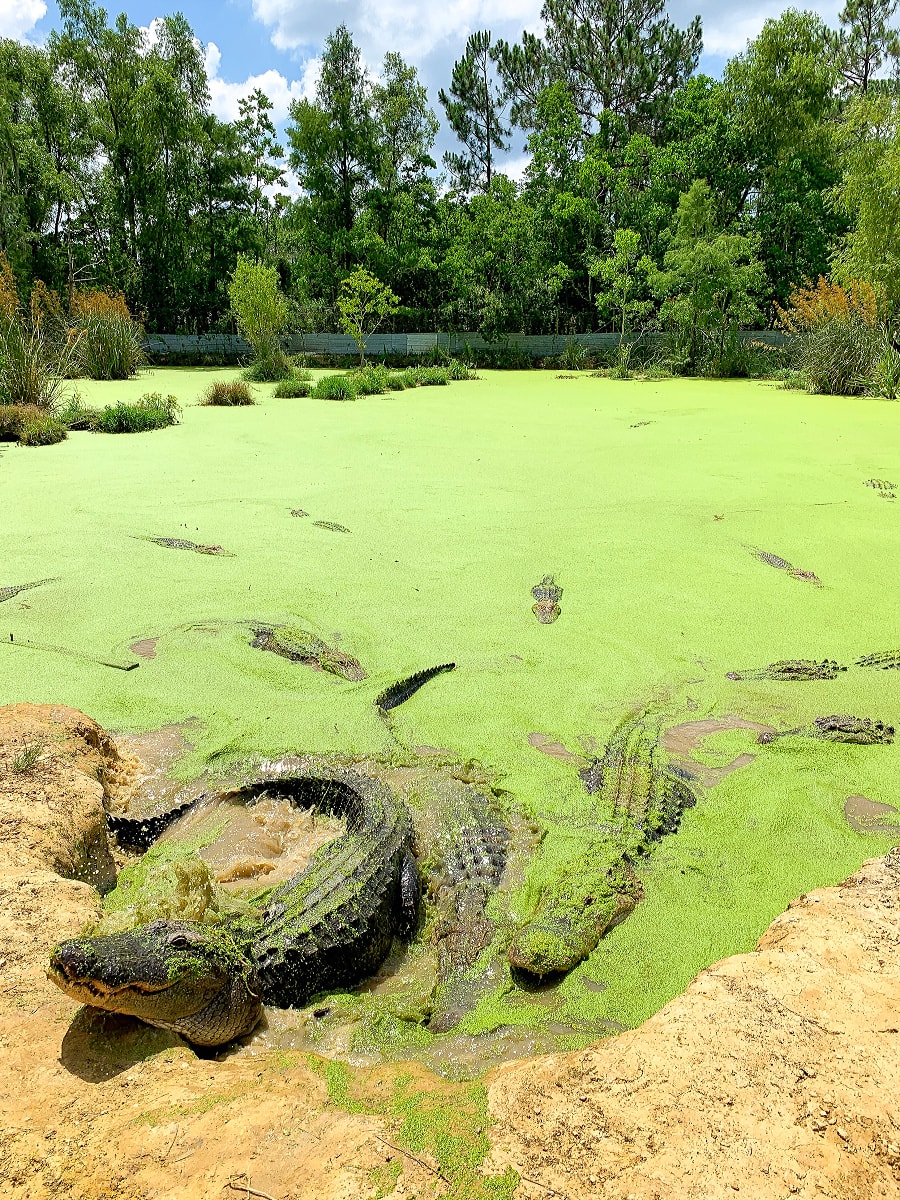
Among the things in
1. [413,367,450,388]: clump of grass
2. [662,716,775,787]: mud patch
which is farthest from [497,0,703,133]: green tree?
[662,716,775,787]: mud patch

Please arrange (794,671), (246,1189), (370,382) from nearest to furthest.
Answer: (246,1189) → (794,671) → (370,382)

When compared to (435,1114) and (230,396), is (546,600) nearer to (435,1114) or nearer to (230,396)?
(435,1114)

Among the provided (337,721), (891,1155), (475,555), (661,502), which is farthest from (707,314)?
(891,1155)

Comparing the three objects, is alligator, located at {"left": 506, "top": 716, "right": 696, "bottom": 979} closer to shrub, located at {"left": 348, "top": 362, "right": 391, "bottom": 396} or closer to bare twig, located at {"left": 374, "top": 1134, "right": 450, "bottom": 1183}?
bare twig, located at {"left": 374, "top": 1134, "right": 450, "bottom": 1183}

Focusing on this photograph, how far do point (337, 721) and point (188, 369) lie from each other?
14455 mm

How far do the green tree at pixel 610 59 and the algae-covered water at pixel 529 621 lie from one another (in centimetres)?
1559

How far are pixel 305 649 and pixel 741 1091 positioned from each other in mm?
2379

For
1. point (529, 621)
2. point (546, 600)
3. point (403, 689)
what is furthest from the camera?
point (546, 600)

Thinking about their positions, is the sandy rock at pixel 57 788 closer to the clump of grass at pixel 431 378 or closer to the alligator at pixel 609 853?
the alligator at pixel 609 853

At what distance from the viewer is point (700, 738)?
269 centimetres

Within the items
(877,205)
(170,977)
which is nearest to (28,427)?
(170,977)

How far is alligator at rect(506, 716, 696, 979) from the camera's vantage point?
174 centimetres

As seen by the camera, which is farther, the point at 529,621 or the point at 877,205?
the point at 877,205

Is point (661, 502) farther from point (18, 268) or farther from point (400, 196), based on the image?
point (18, 268)
